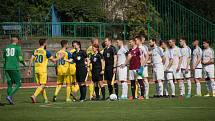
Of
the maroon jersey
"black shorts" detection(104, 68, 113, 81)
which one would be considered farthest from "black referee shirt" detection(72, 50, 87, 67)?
the maroon jersey

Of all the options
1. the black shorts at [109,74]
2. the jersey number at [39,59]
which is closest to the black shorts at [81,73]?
the black shorts at [109,74]

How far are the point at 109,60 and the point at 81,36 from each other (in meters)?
20.1

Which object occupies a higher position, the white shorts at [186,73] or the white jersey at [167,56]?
the white jersey at [167,56]

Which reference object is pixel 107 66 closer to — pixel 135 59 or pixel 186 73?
pixel 135 59

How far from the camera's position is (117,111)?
65.3 feet

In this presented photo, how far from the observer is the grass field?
18.0 metres

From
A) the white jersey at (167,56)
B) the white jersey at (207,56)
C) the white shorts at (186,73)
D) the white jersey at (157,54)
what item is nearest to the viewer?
the white jersey at (157,54)

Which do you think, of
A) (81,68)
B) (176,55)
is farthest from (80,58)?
(176,55)

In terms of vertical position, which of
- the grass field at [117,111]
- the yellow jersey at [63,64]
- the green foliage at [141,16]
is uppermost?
the green foliage at [141,16]

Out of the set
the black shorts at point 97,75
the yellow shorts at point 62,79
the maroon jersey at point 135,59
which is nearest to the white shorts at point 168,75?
the maroon jersey at point 135,59

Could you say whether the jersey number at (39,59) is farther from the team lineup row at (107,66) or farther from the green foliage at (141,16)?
the green foliage at (141,16)

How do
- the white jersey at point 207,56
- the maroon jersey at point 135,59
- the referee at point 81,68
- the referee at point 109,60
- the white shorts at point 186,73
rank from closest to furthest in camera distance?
the referee at point 81,68, the maroon jersey at point 135,59, the referee at point 109,60, the white jersey at point 207,56, the white shorts at point 186,73

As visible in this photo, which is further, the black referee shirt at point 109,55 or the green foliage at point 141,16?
the green foliage at point 141,16

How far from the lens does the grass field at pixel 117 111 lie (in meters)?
18.0
